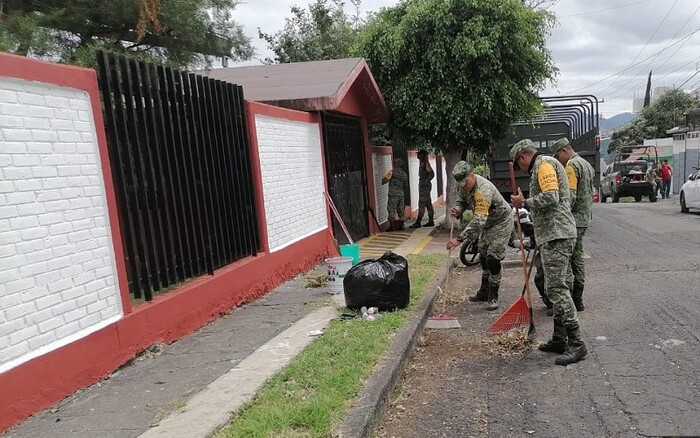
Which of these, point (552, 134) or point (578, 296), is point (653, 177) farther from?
point (578, 296)

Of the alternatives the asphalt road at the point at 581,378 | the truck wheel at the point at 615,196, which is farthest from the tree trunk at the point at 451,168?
the truck wheel at the point at 615,196

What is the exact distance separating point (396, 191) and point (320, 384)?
9803 millimetres

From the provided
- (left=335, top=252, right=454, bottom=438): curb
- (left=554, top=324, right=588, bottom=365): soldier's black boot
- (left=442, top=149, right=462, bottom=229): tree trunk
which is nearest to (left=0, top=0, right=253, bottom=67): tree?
(left=442, top=149, right=462, bottom=229): tree trunk

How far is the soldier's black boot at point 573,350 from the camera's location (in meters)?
4.54

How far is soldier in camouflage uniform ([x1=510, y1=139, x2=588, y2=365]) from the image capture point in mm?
4613

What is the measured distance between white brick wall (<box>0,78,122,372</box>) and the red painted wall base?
0.10 m

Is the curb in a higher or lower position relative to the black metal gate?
lower

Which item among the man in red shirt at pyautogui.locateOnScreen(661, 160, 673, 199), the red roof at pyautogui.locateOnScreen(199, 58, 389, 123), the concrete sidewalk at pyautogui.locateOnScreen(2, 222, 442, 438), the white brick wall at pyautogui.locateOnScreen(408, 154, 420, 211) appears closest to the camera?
the concrete sidewalk at pyautogui.locateOnScreen(2, 222, 442, 438)

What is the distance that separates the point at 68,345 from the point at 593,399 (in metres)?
3.67

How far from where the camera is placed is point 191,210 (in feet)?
19.0

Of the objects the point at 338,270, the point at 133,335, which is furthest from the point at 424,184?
the point at 133,335

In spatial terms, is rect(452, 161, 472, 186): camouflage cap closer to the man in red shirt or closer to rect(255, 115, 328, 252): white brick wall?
rect(255, 115, 328, 252): white brick wall

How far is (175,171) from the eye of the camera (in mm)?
5562

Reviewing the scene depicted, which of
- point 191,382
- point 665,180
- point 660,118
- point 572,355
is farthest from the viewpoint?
point 660,118
